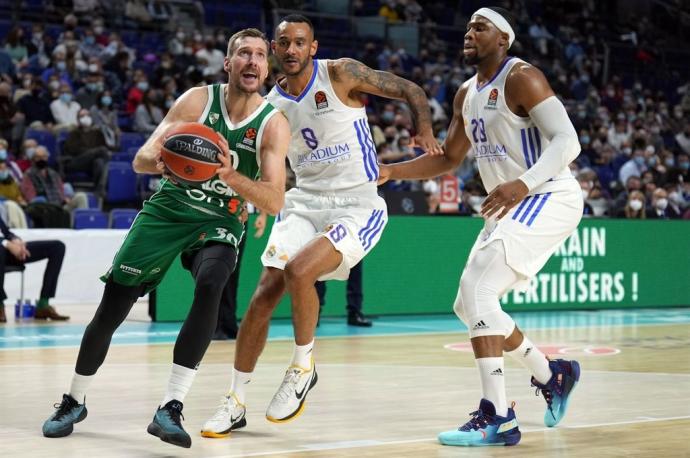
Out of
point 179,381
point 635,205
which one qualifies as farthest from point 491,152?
point 635,205

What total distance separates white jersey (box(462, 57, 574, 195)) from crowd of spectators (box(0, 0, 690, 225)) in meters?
9.00

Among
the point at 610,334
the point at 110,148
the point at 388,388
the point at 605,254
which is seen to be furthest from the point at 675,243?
the point at 388,388

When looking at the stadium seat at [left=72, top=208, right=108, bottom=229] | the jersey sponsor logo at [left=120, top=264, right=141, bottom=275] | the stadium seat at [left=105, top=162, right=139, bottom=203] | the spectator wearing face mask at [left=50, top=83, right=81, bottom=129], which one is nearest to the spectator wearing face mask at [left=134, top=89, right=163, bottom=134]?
the spectator wearing face mask at [left=50, top=83, right=81, bottom=129]

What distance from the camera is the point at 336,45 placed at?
2564 centimetres

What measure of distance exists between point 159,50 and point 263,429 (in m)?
17.1

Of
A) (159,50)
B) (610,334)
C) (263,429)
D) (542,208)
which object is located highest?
(159,50)

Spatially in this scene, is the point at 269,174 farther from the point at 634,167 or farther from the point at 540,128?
the point at 634,167

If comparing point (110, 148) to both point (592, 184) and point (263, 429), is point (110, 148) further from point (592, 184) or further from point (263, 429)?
point (263, 429)

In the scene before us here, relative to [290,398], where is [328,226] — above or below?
above

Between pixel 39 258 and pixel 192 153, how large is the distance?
8559mm

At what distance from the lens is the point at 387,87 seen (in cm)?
689

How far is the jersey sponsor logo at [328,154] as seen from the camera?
6.86 metres

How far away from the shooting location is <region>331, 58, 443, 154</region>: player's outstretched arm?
22.5ft

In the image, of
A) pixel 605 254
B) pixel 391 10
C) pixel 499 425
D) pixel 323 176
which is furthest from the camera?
pixel 391 10
